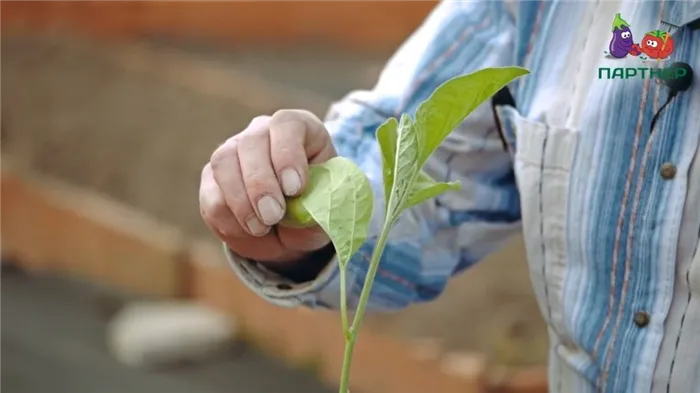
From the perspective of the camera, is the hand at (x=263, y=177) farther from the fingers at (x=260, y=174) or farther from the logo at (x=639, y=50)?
the logo at (x=639, y=50)

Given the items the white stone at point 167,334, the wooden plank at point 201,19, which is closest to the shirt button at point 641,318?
the white stone at point 167,334

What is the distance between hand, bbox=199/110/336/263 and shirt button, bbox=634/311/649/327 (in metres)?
0.16

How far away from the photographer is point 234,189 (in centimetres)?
52

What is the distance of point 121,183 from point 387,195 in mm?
1828

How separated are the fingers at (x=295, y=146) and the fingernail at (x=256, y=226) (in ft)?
0.09

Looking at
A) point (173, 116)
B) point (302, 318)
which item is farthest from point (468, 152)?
point (173, 116)

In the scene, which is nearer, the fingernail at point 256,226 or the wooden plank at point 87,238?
the fingernail at point 256,226

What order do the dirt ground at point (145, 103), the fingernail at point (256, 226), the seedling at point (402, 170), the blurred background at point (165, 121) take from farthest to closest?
the dirt ground at point (145, 103) → the blurred background at point (165, 121) → the fingernail at point (256, 226) → the seedling at point (402, 170)

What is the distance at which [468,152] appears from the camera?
0.63 meters

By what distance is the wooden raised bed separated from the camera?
4.68 feet

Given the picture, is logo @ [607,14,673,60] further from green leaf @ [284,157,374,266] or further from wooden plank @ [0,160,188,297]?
wooden plank @ [0,160,188,297]

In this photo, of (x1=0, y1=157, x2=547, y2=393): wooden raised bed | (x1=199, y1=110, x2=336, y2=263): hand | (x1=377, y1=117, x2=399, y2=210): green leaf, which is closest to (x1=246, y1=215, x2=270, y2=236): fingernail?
(x1=199, y1=110, x2=336, y2=263): hand

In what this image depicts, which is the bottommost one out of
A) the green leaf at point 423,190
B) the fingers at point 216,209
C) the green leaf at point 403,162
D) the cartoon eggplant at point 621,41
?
the fingers at point 216,209

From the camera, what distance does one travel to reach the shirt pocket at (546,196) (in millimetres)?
567
